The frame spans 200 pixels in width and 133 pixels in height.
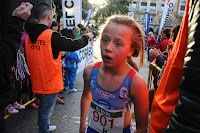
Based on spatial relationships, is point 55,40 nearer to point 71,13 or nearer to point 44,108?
point 44,108

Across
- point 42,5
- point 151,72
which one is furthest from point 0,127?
point 151,72

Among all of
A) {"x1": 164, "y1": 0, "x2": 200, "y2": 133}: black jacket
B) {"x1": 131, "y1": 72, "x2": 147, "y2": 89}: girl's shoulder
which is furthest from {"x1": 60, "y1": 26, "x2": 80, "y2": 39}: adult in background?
{"x1": 164, "y1": 0, "x2": 200, "y2": 133}: black jacket

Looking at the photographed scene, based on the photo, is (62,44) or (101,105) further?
(62,44)

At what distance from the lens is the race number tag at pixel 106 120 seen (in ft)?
5.02

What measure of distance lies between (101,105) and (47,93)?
4.44ft

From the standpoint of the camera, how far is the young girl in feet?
4.56

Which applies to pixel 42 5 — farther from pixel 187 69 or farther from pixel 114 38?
pixel 187 69

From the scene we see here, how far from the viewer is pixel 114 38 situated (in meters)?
1.37

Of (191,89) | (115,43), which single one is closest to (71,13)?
(115,43)

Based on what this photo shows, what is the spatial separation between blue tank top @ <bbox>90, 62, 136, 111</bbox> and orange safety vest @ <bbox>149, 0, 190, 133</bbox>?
549 mm

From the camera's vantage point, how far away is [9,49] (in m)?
1.29

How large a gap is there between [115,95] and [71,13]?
20.9ft

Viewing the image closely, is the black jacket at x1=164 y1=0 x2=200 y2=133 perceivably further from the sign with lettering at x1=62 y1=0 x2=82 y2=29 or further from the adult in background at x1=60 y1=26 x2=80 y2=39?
the sign with lettering at x1=62 y1=0 x2=82 y2=29

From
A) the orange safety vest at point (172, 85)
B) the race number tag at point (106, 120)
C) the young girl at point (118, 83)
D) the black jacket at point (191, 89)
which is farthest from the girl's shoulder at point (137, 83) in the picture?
the black jacket at point (191, 89)
